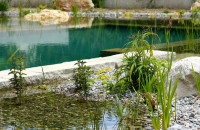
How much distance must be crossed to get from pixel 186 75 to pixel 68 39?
6.14 m

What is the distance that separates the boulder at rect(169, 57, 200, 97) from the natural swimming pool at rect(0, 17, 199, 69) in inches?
103

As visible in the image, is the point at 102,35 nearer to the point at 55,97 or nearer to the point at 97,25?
the point at 97,25

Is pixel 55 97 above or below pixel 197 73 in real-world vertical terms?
below

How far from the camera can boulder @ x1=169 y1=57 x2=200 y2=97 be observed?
407 centimetres

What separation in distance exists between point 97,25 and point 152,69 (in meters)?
7.86

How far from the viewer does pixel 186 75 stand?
13.4ft

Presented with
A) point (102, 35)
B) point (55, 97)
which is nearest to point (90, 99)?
point (55, 97)

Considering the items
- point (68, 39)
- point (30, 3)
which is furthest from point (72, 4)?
point (68, 39)

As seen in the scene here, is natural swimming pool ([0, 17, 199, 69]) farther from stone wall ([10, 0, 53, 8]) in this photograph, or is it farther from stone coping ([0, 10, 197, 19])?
stone wall ([10, 0, 53, 8])

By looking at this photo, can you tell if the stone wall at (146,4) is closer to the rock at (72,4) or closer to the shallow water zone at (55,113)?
the rock at (72,4)

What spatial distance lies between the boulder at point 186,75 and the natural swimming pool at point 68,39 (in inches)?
103

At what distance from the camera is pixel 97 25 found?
12219mm

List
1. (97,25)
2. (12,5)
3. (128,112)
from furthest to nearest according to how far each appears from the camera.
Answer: (12,5) → (97,25) → (128,112)

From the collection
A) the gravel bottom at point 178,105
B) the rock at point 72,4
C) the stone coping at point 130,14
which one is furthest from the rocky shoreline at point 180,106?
the rock at point 72,4
